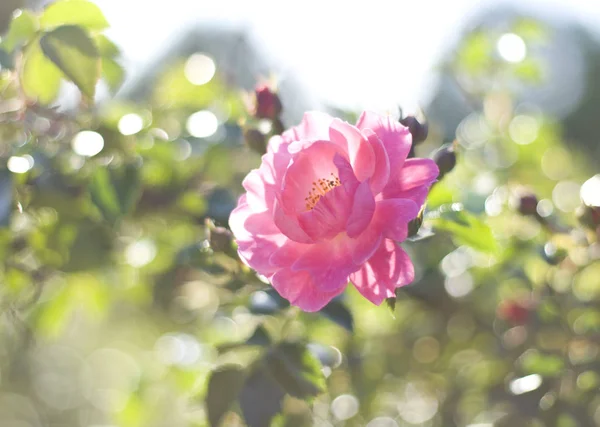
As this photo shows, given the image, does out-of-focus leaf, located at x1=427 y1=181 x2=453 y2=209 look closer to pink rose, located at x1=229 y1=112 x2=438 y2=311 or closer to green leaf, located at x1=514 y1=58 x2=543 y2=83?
pink rose, located at x1=229 y1=112 x2=438 y2=311

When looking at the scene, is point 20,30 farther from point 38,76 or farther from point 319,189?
point 319,189

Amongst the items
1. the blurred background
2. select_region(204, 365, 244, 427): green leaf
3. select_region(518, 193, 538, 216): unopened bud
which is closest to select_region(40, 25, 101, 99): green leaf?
the blurred background

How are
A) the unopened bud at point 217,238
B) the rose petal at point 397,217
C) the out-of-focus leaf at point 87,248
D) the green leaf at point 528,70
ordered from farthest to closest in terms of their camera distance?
the green leaf at point 528,70 < the out-of-focus leaf at point 87,248 < the unopened bud at point 217,238 < the rose petal at point 397,217

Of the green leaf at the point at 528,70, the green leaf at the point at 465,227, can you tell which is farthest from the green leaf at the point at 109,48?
the green leaf at the point at 528,70

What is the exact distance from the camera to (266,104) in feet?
2.28

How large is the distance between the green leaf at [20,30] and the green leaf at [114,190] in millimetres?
154

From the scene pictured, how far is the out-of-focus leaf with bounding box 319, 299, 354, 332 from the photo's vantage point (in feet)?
2.15

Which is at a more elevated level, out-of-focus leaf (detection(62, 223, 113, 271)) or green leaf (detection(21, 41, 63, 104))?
green leaf (detection(21, 41, 63, 104))

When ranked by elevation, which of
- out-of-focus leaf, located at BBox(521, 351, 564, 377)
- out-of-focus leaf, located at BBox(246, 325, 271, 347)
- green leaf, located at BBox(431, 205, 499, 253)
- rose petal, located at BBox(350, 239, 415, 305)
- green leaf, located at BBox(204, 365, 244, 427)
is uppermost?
rose petal, located at BBox(350, 239, 415, 305)

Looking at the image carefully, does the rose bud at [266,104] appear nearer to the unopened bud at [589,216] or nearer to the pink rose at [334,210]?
the pink rose at [334,210]

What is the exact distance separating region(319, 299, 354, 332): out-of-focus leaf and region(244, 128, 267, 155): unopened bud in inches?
6.9

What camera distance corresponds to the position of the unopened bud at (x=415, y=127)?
0.58 m

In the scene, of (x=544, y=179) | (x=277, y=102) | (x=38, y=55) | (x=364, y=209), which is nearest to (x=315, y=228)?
(x=364, y=209)

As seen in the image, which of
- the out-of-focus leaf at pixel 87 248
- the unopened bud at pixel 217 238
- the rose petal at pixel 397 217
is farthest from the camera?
the out-of-focus leaf at pixel 87 248
